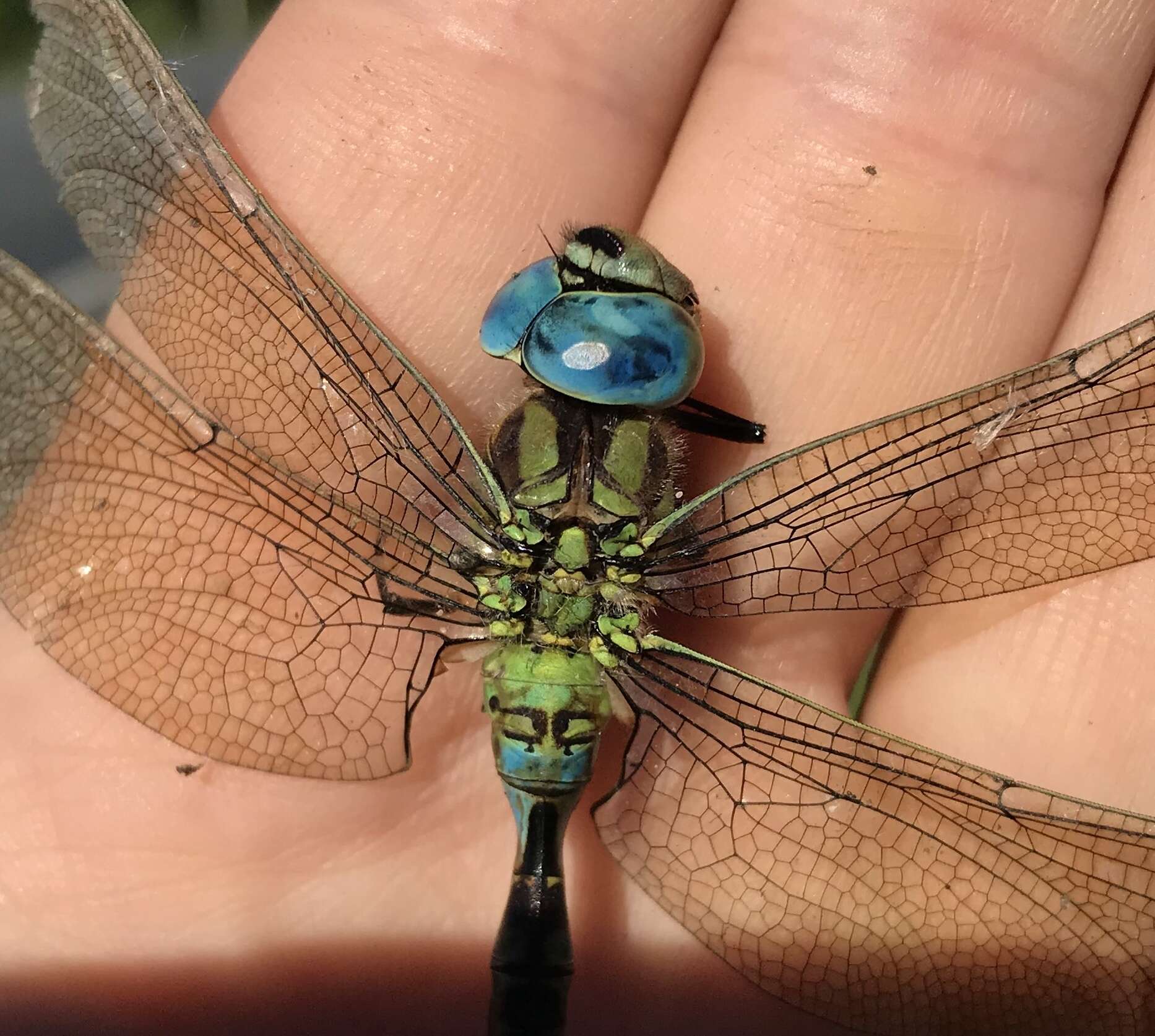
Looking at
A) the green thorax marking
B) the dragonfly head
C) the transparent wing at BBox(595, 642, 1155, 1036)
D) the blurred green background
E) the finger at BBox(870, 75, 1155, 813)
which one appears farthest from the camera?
the blurred green background

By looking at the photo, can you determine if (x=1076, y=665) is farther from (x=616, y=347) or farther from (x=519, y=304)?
(x=519, y=304)

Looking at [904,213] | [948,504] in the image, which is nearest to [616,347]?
[948,504]

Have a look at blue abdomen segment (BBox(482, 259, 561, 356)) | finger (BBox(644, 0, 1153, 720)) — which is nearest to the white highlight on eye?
blue abdomen segment (BBox(482, 259, 561, 356))

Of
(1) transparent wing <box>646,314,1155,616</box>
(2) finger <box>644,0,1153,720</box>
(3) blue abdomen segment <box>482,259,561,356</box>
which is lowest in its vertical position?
(1) transparent wing <box>646,314,1155,616</box>

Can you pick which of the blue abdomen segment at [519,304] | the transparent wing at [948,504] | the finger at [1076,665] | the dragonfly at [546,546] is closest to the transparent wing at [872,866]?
the dragonfly at [546,546]

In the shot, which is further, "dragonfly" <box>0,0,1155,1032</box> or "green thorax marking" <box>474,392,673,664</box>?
"green thorax marking" <box>474,392,673,664</box>

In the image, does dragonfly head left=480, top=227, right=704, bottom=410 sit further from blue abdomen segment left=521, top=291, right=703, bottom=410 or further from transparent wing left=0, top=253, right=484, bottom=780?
transparent wing left=0, top=253, right=484, bottom=780

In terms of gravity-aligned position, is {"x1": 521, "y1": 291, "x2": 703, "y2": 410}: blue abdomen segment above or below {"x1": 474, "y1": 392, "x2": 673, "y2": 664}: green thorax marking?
above
